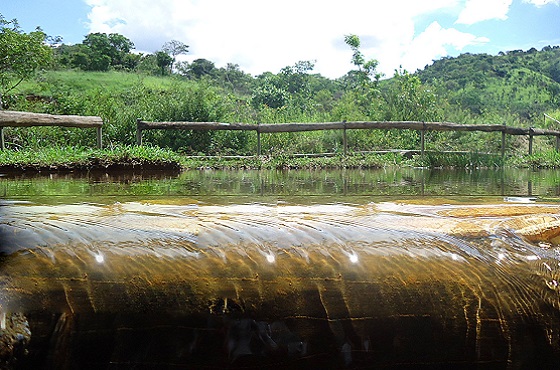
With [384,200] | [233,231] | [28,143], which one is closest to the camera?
[233,231]

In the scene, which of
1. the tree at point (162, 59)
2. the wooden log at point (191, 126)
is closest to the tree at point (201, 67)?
the tree at point (162, 59)

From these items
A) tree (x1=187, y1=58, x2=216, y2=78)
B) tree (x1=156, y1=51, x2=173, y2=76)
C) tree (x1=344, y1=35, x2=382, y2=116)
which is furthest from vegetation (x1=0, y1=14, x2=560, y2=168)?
tree (x1=187, y1=58, x2=216, y2=78)

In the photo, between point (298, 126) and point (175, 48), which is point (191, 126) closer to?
point (298, 126)

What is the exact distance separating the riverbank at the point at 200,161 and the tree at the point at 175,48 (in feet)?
38.4

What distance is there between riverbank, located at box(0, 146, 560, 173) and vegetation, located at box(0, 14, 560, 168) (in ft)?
0.11

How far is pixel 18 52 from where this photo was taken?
7582 mm

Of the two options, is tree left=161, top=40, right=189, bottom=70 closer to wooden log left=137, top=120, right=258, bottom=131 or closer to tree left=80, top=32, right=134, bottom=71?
tree left=80, top=32, right=134, bottom=71

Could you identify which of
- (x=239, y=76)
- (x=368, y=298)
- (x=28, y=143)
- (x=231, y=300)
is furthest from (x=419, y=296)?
(x=239, y=76)

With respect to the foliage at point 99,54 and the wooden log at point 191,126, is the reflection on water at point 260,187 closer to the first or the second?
the wooden log at point 191,126

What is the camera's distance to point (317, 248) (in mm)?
724

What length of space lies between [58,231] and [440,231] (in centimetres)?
53

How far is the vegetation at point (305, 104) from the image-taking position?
5.97m

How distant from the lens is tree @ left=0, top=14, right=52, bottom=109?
7.52 metres

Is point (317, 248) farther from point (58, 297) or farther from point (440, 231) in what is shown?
point (58, 297)
